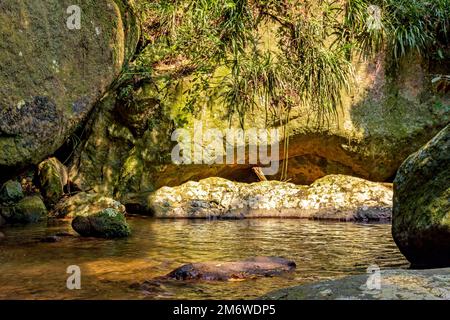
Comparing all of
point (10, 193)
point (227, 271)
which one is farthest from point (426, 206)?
point (10, 193)

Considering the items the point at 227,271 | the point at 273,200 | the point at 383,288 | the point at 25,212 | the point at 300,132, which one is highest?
the point at 300,132

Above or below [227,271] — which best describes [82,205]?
above

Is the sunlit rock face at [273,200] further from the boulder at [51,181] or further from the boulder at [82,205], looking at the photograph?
the boulder at [51,181]

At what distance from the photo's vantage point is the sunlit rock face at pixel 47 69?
4953 mm

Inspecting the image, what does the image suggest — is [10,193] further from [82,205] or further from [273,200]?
[273,200]

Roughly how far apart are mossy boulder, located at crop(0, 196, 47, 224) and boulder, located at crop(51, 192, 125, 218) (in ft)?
0.85

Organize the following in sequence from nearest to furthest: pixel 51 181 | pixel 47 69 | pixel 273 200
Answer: pixel 47 69
pixel 273 200
pixel 51 181

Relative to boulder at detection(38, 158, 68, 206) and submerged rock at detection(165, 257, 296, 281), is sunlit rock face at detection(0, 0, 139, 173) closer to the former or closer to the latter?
submerged rock at detection(165, 257, 296, 281)

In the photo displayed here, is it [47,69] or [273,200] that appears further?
[273,200]

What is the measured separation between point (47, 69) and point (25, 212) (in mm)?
3049

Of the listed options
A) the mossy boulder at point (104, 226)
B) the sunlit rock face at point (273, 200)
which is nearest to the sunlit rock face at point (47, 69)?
the mossy boulder at point (104, 226)

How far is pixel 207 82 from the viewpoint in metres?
9.15

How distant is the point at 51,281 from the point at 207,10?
7.06 metres

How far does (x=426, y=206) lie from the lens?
3756 millimetres
